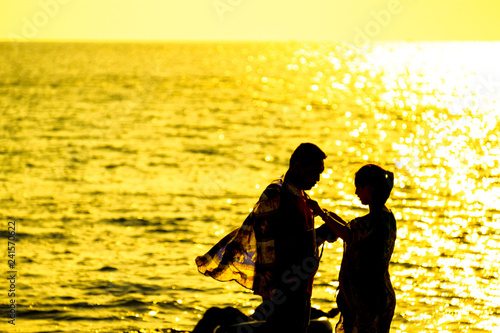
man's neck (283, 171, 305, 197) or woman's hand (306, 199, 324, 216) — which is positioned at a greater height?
man's neck (283, 171, 305, 197)

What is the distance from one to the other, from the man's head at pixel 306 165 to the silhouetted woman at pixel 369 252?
0.64ft

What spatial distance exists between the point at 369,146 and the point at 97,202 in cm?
2609

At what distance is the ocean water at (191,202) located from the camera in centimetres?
1683

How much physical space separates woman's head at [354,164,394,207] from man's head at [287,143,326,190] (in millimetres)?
365

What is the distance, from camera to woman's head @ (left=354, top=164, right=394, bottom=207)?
6262mm

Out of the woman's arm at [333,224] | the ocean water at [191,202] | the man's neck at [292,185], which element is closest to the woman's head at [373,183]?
the woman's arm at [333,224]

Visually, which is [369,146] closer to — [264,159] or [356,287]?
[264,159]

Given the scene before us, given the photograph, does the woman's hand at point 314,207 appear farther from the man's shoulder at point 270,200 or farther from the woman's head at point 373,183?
the woman's head at point 373,183

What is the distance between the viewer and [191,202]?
28.7 metres

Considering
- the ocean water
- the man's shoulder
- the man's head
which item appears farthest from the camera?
the ocean water

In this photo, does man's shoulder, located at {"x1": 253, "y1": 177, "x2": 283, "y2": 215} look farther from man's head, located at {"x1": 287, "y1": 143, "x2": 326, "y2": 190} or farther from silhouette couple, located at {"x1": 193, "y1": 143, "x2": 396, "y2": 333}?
man's head, located at {"x1": 287, "y1": 143, "x2": 326, "y2": 190}

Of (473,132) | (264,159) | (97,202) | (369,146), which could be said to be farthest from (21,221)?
A: (473,132)

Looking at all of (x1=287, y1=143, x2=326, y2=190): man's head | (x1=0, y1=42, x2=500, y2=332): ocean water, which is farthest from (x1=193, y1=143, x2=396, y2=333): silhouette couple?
(x1=0, y1=42, x2=500, y2=332): ocean water

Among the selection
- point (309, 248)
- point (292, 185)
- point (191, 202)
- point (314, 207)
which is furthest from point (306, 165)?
point (191, 202)
